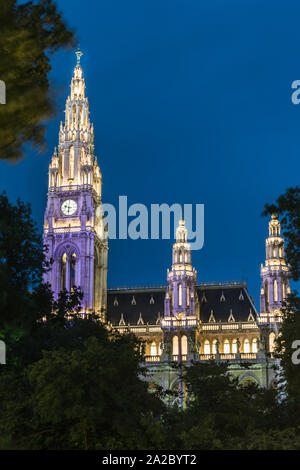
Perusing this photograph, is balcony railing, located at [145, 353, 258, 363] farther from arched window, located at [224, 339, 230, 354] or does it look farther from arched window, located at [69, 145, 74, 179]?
arched window, located at [69, 145, 74, 179]

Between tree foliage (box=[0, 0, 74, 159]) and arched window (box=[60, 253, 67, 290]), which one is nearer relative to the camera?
tree foliage (box=[0, 0, 74, 159])

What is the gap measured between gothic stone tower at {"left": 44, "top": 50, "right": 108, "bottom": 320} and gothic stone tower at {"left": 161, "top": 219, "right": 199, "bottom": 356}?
10.1 meters

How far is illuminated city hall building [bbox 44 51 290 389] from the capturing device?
3430 inches

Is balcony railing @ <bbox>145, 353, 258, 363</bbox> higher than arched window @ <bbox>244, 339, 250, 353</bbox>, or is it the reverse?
arched window @ <bbox>244, 339, 250, 353</bbox>

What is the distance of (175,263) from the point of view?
9362 centimetres

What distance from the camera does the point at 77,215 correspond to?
313 ft

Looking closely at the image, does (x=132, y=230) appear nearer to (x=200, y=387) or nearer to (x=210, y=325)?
(x=210, y=325)

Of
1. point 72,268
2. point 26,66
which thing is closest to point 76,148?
point 72,268

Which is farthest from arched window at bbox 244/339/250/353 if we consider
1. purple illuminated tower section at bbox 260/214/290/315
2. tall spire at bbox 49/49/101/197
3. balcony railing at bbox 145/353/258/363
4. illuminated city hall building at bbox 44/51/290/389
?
tall spire at bbox 49/49/101/197

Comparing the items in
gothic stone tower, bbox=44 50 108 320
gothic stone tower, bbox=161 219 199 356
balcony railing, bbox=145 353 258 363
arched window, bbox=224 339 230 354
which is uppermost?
gothic stone tower, bbox=44 50 108 320

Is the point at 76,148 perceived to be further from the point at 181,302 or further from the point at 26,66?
the point at 26,66

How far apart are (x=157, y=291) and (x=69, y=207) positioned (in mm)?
18253
